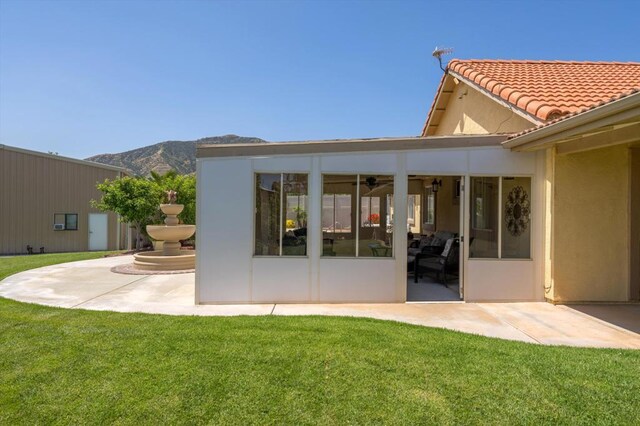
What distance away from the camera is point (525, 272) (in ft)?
23.4

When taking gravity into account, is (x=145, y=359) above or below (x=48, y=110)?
below

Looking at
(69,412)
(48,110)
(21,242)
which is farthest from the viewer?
(21,242)

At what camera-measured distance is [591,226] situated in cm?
687

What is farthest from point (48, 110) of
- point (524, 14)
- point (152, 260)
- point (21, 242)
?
point (524, 14)

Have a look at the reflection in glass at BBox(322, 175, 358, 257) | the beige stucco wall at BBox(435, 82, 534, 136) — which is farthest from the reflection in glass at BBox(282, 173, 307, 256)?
the beige stucco wall at BBox(435, 82, 534, 136)

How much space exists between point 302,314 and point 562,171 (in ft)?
18.1

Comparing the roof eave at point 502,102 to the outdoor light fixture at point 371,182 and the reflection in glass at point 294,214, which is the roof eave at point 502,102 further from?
the reflection in glass at point 294,214

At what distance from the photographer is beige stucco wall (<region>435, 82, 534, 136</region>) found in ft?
29.5

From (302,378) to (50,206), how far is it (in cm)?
2375

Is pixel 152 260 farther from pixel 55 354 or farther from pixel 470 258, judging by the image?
pixel 470 258

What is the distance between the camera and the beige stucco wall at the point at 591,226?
682 centimetres

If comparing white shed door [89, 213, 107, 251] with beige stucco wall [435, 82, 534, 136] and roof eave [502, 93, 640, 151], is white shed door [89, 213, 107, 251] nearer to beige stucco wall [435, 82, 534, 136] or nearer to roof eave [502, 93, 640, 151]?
beige stucco wall [435, 82, 534, 136]

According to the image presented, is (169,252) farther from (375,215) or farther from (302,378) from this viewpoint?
(302,378)

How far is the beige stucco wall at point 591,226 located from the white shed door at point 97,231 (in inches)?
930
